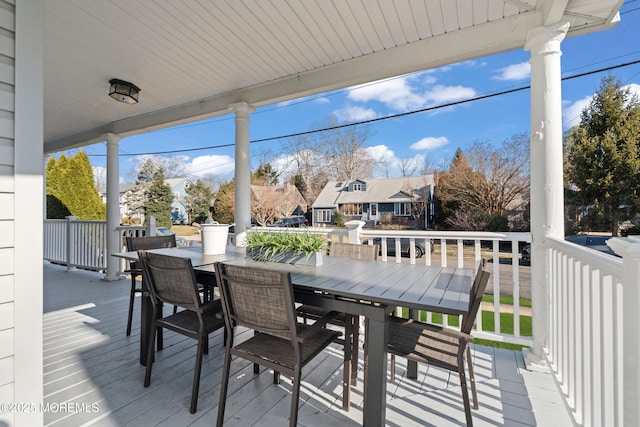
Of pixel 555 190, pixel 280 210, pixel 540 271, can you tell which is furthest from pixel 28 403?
pixel 280 210

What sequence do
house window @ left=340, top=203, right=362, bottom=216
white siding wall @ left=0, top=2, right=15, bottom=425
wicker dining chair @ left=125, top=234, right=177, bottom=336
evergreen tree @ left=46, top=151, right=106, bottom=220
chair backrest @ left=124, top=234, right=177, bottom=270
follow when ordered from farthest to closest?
house window @ left=340, top=203, right=362, bottom=216, evergreen tree @ left=46, top=151, right=106, bottom=220, chair backrest @ left=124, top=234, right=177, bottom=270, wicker dining chair @ left=125, top=234, right=177, bottom=336, white siding wall @ left=0, top=2, right=15, bottom=425

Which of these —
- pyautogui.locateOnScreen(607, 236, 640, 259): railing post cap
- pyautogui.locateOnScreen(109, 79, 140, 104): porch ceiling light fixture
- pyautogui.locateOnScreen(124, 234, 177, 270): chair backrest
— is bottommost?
pyautogui.locateOnScreen(124, 234, 177, 270): chair backrest

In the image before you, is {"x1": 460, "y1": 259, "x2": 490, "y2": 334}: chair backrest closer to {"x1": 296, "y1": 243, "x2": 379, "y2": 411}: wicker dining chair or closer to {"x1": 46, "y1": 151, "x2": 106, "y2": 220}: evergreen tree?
{"x1": 296, "y1": 243, "x2": 379, "y2": 411}: wicker dining chair

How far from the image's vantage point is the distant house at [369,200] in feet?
60.2

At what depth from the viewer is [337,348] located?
8.52 ft

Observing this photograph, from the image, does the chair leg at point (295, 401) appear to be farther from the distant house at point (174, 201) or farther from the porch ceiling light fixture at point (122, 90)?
the distant house at point (174, 201)

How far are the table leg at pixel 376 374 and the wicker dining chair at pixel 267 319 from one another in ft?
1.00

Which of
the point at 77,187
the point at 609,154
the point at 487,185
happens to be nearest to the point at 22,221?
the point at 77,187

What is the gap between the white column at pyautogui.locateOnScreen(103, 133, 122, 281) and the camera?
5.03 m

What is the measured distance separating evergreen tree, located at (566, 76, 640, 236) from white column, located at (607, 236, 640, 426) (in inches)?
560

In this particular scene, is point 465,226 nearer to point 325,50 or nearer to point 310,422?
point 325,50

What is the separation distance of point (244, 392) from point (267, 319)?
2.65ft

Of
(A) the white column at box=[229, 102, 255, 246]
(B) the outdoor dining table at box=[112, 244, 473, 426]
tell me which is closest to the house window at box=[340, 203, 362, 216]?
(A) the white column at box=[229, 102, 255, 246]

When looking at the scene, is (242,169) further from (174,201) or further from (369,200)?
(174,201)
